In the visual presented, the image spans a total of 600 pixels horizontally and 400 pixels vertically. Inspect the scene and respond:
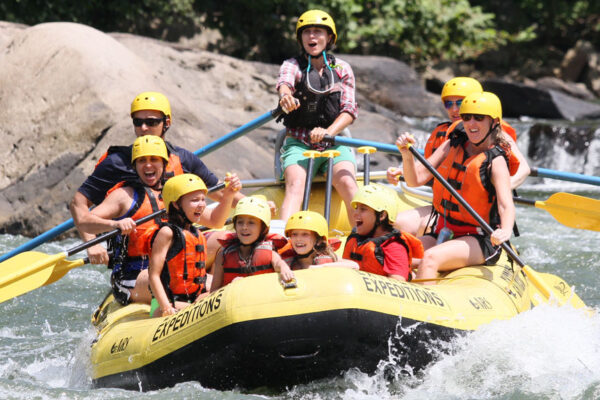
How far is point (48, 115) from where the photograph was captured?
9.83 meters

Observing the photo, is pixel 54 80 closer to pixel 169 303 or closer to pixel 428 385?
pixel 169 303

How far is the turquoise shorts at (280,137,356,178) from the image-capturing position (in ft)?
20.7

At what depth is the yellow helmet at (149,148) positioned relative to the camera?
504 cm

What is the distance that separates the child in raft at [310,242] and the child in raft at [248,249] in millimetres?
131

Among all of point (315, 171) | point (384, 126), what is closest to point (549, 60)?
point (384, 126)

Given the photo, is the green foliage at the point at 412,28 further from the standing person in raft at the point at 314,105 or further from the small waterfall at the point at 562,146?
the standing person in raft at the point at 314,105

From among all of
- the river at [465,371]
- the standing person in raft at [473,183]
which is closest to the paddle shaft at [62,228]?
the river at [465,371]

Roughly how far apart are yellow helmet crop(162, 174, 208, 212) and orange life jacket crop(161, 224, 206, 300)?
15cm

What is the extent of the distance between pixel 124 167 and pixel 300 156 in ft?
4.82

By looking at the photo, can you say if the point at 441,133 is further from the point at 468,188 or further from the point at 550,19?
the point at 550,19

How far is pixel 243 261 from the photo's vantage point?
465 centimetres

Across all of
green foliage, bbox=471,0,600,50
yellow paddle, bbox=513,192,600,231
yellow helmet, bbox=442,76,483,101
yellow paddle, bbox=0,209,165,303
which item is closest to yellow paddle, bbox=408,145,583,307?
yellow paddle, bbox=513,192,600,231

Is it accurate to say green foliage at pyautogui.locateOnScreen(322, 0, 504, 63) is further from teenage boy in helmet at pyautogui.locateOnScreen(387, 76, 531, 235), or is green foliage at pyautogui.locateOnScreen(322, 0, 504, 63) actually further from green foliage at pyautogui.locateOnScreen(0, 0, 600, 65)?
teenage boy in helmet at pyautogui.locateOnScreen(387, 76, 531, 235)

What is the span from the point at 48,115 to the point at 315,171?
447 centimetres
